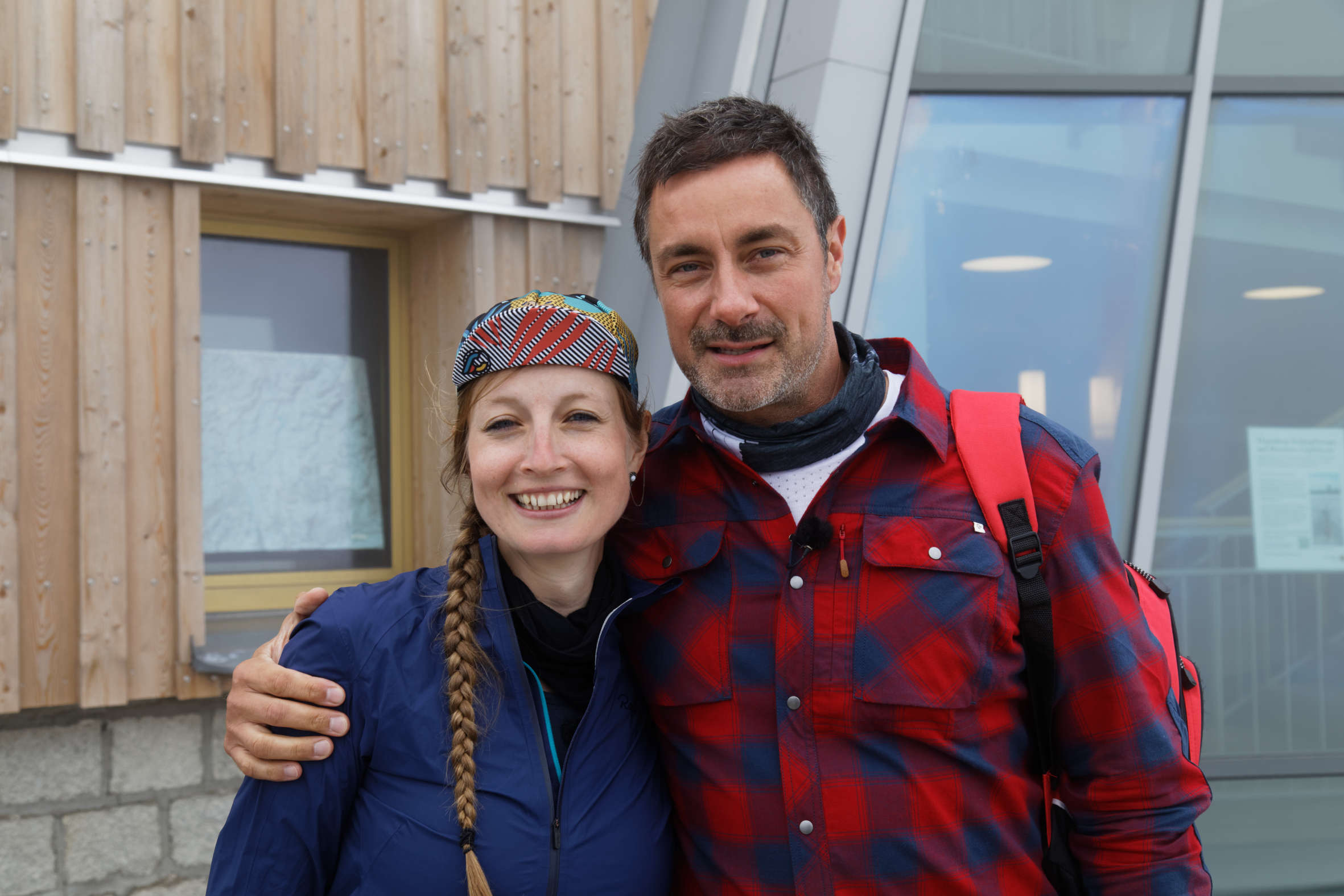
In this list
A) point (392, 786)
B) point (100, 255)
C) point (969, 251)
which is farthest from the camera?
point (969, 251)

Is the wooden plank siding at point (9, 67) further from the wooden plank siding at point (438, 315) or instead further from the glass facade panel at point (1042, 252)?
the glass facade panel at point (1042, 252)

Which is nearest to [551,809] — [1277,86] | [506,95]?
[506,95]

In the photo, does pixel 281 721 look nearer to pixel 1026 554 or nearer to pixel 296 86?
pixel 1026 554

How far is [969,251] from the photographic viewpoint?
178 inches

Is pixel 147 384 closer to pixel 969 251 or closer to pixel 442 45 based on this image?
pixel 442 45

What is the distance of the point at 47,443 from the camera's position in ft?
13.6

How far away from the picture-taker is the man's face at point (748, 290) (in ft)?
6.69

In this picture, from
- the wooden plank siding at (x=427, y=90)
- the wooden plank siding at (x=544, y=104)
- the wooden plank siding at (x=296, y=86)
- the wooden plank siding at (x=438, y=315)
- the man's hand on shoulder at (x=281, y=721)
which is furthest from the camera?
the wooden plank siding at (x=544, y=104)

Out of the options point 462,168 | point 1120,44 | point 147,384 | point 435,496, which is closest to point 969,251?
point 1120,44

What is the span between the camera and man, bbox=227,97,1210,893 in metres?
1.84

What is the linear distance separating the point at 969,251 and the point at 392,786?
341 centimetres

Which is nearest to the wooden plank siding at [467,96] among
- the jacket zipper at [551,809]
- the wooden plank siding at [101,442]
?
the wooden plank siding at [101,442]

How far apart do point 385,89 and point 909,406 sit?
3.61 meters

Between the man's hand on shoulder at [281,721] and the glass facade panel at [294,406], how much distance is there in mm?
3344
